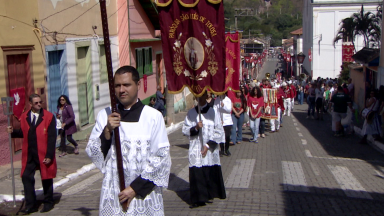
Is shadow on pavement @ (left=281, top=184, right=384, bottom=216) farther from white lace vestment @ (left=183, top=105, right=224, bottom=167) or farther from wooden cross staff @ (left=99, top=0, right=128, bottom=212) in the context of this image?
wooden cross staff @ (left=99, top=0, right=128, bottom=212)

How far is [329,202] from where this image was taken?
738cm

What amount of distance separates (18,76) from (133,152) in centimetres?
797

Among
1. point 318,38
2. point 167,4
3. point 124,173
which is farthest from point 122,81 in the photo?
point 318,38

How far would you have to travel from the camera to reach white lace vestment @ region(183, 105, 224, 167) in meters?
7.10

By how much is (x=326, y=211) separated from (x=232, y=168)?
140 inches

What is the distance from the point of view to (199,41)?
670 centimetres

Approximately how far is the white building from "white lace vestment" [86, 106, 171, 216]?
5154cm

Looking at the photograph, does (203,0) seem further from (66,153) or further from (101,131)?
(66,153)

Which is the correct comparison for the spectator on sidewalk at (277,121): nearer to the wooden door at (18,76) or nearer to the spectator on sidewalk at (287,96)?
the spectator on sidewalk at (287,96)

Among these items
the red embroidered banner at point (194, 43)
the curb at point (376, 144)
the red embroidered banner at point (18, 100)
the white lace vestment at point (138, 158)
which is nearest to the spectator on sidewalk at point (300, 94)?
the curb at point (376, 144)

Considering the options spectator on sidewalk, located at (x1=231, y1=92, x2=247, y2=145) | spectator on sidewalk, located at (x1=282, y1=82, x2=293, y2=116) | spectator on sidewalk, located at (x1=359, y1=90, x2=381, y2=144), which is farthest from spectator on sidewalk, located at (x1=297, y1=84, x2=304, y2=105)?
spectator on sidewalk, located at (x1=231, y1=92, x2=247, y2=145)

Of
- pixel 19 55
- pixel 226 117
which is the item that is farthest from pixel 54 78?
pixel 226 117

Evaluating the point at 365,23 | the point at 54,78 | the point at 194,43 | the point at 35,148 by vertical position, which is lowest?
the point at 35,148

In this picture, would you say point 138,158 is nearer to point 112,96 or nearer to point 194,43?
point 112,96
